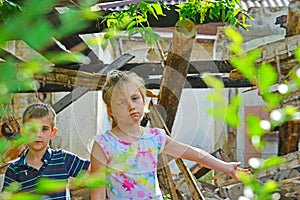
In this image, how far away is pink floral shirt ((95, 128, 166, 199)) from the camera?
2.37m

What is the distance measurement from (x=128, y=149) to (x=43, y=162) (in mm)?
356

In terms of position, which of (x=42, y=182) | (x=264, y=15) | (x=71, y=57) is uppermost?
Result: (x=264, y=15)

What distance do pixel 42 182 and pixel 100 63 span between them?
3589 millimetres

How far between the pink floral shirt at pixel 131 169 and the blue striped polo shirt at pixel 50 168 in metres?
0.17

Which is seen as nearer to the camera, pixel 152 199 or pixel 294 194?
pixel 152 199

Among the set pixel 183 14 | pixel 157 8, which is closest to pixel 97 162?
pixel 157 8

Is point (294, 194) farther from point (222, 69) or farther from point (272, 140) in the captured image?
A: point (272, 140)

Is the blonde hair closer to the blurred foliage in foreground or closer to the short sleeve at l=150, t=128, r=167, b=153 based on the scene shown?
the short sleeve at l=150, t=128, r=167, b=153

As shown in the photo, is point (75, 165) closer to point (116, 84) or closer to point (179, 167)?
point (116, 84)

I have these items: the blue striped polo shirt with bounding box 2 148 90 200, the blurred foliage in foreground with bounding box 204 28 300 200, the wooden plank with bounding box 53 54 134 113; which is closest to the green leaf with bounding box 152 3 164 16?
the blue striped polo shirt with bounding box 2 148 90 200

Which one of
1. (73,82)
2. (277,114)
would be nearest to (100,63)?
(73,82)

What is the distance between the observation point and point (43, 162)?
252cm

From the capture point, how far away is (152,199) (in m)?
2.40

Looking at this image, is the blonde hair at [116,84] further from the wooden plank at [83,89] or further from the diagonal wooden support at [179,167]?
the wooden plank at [83,89]
